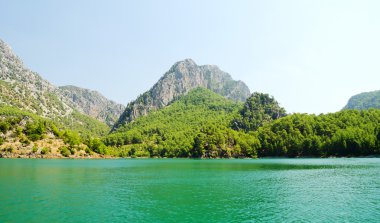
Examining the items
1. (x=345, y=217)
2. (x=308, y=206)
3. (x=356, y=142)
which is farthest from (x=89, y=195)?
(x=356, y=142)

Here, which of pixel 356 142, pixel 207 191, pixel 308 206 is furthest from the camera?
pixel 356 142

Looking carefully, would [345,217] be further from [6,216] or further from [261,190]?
[6,216]

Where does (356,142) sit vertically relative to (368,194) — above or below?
above

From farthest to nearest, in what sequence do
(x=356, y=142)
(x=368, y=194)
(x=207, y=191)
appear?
(x=356, y=142) < (x=207, y=191) < (x=368, y=194)

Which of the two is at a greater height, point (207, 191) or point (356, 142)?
point (356, 142)

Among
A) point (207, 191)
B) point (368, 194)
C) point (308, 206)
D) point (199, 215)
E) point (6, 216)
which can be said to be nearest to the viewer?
point (6, 216)

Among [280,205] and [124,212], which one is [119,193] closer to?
[124,212]

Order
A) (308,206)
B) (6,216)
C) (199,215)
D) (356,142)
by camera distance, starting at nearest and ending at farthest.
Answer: (6,216)
(199,215)
(308,206)
(356,142)

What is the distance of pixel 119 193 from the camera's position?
196 ft

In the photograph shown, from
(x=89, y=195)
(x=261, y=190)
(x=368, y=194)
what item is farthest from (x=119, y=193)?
(x=368, y=194)

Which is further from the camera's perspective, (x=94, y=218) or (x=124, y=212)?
(x=124, y=212)

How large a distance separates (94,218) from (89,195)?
1854cm

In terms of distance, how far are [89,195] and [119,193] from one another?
5901 millimetres

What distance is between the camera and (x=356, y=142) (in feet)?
636
